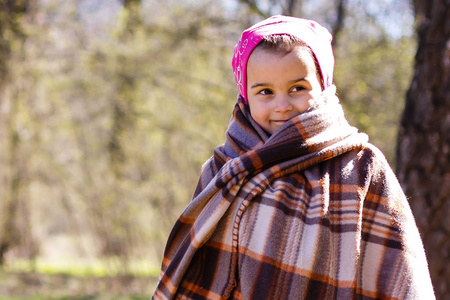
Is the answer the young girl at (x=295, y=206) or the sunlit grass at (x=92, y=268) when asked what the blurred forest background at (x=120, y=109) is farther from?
the young girl at (x=295, y=206)

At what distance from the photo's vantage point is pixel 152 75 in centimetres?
910

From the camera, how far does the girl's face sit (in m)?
1.80

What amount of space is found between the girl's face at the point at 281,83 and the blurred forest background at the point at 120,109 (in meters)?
5.45

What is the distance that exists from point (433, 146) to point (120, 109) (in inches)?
276

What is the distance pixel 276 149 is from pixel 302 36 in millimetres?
360

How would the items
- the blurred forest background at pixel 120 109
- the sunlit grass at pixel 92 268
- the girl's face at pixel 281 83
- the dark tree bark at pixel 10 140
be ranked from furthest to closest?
the sunlit grass at pixel 92 268, the dark tree bark at pixel 10 140, the blurred forest background at pixel 120 109, the girl's face at pixel 281 83

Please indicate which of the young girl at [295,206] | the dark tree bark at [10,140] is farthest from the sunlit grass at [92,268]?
the young girl at [295,206]

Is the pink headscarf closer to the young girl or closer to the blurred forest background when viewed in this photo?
the young girl

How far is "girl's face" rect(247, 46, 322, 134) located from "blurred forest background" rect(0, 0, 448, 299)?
545 cm

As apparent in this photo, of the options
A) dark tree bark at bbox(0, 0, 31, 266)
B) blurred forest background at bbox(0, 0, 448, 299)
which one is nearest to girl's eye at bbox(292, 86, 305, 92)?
blurred forest background at bbox(0, 0, 448, 299)

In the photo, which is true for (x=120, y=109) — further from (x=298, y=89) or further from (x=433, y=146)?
(x=298, y=89)

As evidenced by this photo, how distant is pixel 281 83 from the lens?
1.81m

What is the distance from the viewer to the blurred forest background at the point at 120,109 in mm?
7906

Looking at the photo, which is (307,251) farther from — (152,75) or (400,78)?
(152,75)
